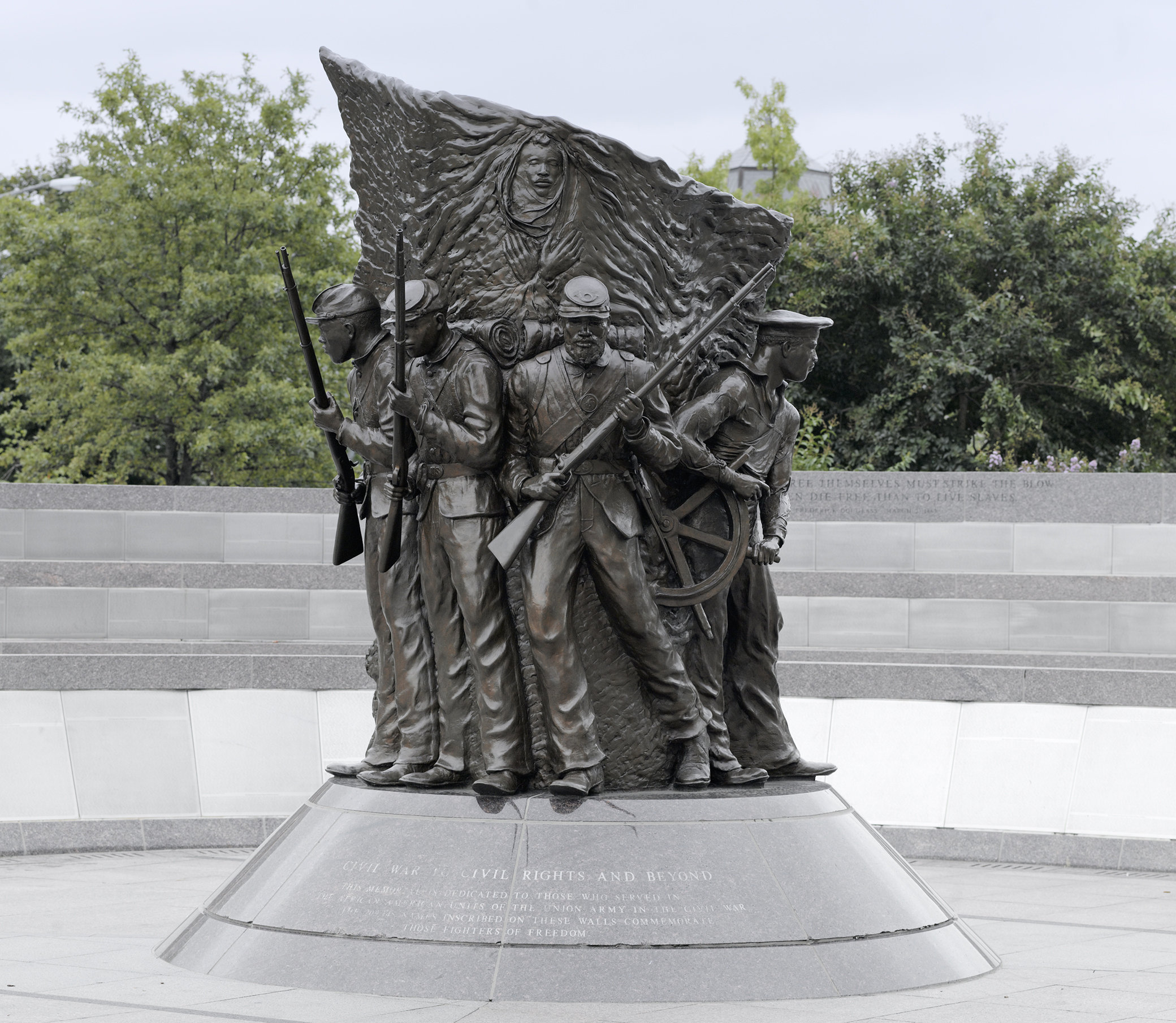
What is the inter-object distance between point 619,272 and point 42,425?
2253 centimetres

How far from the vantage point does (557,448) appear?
23.8 ft

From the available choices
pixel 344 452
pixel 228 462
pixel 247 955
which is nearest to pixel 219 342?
pixel 228 462

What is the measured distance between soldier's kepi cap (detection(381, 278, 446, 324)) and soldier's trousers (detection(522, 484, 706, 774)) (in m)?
1.13

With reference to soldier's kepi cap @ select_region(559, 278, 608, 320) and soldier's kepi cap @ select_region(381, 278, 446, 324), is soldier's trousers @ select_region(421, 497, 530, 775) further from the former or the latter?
soldier's kepi cap @ select_region(559, 278, 608, 320)

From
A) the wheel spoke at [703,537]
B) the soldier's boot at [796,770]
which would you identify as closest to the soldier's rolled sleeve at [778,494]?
the wheel spoke at [703,537]

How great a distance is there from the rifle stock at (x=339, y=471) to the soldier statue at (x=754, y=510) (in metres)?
1.73

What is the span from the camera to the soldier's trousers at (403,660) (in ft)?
24.7

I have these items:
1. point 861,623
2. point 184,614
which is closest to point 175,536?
point 184,614

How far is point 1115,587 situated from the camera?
16578 millimetres

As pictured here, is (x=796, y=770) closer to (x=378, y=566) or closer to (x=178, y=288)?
(x=378, y=566)

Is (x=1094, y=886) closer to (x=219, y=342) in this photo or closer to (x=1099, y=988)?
(x=1099, y=988)

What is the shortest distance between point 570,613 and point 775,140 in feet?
99.5

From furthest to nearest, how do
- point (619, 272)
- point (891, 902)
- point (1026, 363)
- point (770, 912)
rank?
point (1026, 363) → point (619, 272) → point (891, 902) → point (770, 912)

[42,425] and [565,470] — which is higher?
[565,470]
